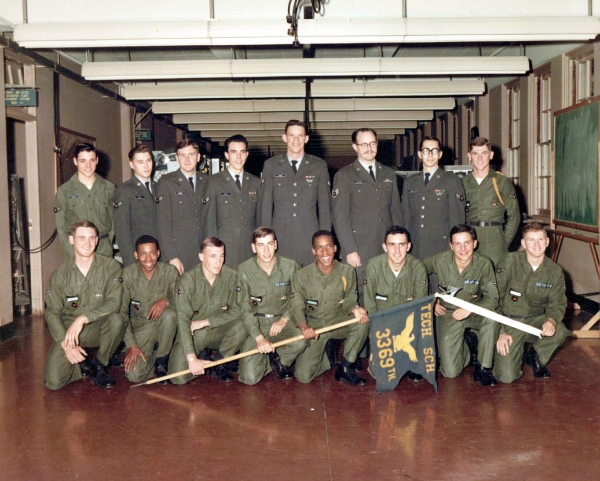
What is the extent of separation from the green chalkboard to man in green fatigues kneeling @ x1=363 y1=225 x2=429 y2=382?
211 centimetres

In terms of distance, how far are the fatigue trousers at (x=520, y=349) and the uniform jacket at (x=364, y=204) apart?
3.79 ft

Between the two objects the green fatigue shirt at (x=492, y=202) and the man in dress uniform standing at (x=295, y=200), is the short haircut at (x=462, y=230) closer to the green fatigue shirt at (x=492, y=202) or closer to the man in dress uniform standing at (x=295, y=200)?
the green fatigue shirt at (x=492, y=202)

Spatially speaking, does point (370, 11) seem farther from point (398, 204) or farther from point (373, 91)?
point (373, 91)

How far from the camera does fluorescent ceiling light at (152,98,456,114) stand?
26.7ft

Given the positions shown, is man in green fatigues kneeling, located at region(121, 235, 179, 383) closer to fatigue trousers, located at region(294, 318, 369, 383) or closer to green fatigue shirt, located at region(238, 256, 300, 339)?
green fatigue shirt, located at region(238, 256, 300, 339)

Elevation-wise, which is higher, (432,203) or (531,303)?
(432,203)

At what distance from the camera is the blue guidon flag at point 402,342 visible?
3775mm

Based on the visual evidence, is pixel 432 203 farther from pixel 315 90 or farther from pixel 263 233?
pixel 315 90

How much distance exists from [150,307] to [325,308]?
1261mm

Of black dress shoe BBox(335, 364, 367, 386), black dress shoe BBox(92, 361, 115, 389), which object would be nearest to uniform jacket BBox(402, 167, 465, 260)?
black dress shoe BBox(335, 364, 367, 386)

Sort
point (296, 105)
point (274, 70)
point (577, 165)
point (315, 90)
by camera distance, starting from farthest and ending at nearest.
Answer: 1. point (296, 105)
2. point (315, 90)
3. point (274, 70)
4. point (577, 165)

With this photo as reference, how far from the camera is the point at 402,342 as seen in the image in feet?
12.5

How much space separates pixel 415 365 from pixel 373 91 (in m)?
4.10

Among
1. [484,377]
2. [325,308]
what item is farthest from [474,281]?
[325,308]
